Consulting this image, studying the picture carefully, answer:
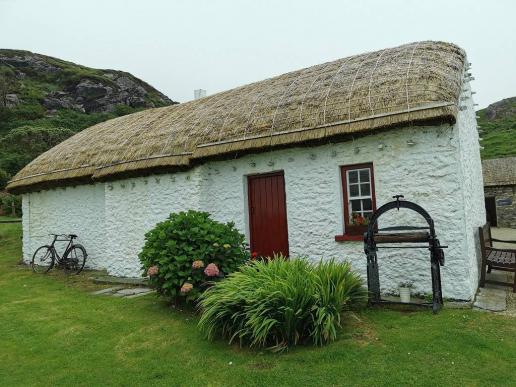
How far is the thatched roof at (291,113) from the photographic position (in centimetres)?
677

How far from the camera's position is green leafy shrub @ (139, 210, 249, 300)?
6547 millimetres

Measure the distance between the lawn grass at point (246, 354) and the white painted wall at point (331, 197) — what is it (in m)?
1.09

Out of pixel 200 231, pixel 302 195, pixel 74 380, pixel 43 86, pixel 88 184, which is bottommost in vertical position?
pixel 74 380

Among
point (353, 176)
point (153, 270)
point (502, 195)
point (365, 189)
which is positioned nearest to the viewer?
point (153, 270)

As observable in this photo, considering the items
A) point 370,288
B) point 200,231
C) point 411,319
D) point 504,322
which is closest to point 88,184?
point 200,231

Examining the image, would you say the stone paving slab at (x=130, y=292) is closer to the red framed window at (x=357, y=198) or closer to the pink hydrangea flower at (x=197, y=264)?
the pink hydrangea flower at (x=197, y=264)

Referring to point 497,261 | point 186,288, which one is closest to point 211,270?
point 186,288

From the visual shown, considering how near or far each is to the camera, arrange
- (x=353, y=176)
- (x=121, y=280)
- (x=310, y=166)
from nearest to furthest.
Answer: (x=353, y=176)
(x=310, y=166)
(x=121, y=280)

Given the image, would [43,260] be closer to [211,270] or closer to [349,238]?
[211,270]

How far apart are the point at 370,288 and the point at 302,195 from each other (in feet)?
7.85

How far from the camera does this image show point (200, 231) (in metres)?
6.90

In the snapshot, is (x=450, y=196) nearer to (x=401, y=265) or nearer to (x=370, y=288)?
(x=401, y=265)

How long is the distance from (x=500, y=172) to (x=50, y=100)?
50.5m

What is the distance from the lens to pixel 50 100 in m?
50.4
